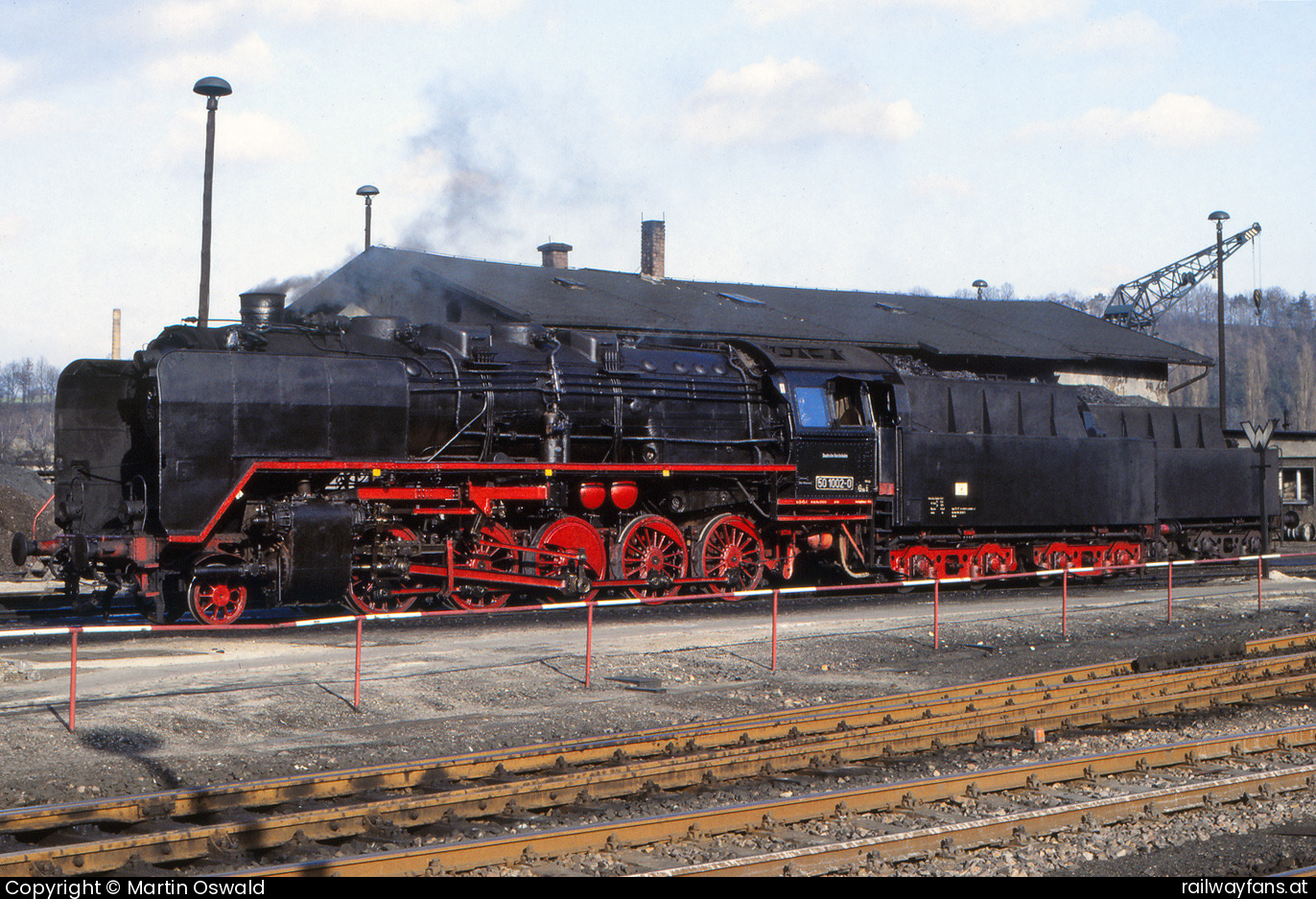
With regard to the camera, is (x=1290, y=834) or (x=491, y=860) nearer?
(x=491, y=860)

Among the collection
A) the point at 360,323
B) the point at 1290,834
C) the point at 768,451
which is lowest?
the point at 1290,834

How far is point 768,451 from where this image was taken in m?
18.0

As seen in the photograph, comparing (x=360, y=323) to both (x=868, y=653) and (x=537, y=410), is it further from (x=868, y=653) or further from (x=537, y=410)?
(x=868, y=653)

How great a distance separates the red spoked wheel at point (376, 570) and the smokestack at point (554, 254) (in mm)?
24805

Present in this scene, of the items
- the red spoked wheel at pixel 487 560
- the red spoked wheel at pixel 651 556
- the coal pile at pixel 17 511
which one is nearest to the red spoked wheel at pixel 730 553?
the red spoked wheel at pixel 651 556

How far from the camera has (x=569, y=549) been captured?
16156mm

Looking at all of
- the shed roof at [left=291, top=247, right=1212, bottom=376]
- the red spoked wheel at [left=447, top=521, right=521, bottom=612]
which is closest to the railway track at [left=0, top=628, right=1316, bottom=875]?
the red spoked wheel at [left=447, top=521, right=521, bottom=612]

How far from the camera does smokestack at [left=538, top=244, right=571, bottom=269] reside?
1532 inches

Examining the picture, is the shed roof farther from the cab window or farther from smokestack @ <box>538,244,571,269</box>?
the cab window

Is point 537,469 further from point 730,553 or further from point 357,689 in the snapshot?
point 357,689

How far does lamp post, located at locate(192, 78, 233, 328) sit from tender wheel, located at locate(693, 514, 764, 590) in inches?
427

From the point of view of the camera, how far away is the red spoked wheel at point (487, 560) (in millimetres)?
15484

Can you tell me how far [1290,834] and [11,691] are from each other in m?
9.77
